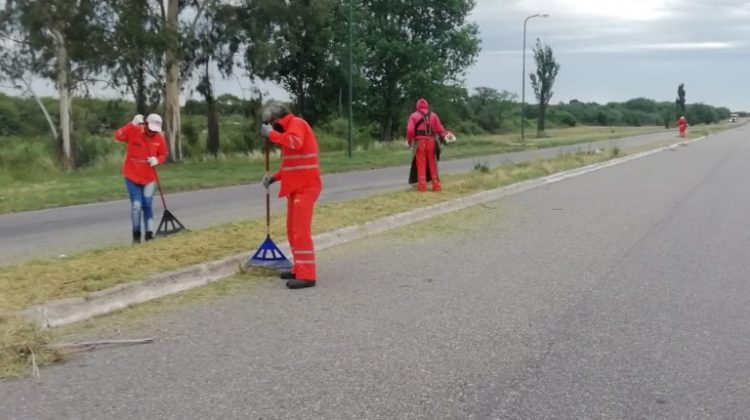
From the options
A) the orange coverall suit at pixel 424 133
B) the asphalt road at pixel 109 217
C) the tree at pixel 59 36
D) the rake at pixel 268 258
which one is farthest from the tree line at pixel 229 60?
the rake at pixel 268 258

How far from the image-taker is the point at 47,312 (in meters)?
5.89

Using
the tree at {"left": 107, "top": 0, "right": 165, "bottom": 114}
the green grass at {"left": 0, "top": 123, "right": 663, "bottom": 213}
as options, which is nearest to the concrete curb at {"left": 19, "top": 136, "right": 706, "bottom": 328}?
the green grass at {"left": 0, "top": 123, "right": 663, "bottom": 213}

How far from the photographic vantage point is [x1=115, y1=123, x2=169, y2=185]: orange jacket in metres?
9.37

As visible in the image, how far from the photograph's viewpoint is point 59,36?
26.7m

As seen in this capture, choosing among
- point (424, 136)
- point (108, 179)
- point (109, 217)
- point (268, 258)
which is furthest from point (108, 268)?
point (108, 179)

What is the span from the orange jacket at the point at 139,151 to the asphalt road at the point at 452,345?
98.6 inches

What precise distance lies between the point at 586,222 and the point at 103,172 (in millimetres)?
17936

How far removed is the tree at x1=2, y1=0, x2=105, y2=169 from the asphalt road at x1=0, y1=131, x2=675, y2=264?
9.09 m

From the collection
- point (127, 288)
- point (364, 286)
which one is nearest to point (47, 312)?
point (127, 288)

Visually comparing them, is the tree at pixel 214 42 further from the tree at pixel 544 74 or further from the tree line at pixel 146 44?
the tree at pixel 544 74

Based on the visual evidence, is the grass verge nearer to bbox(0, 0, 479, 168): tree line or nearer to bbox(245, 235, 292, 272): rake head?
bbox(245, 235, 292, 272): rake head

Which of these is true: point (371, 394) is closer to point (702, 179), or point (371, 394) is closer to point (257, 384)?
point (257, 384)

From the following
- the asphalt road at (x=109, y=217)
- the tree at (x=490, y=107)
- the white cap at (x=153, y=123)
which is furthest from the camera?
the tree at (x=490, y=107)

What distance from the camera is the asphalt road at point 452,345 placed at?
4.36 m
